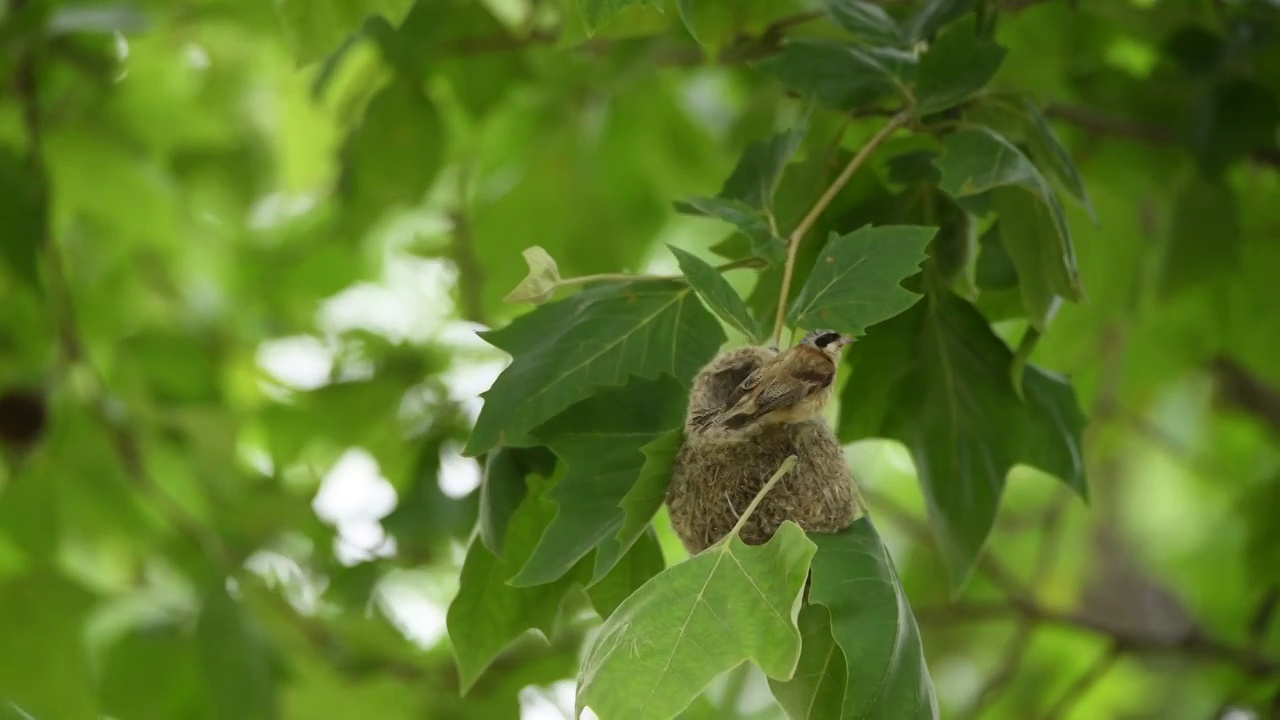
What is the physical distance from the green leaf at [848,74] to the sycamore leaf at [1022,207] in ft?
0.33

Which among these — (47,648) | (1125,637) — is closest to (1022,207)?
(1125,637)

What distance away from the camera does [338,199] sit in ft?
7.01

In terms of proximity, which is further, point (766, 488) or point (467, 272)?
point (467, 272)

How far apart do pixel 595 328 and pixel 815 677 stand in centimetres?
28

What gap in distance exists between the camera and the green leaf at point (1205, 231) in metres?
1.82

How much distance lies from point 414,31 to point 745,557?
1116 mm

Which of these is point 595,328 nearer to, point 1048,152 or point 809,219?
point 809,219

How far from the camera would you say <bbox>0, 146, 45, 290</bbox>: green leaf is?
6.27 feet

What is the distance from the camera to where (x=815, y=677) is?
0.92 meters

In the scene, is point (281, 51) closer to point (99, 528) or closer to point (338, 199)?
point (338, 199)

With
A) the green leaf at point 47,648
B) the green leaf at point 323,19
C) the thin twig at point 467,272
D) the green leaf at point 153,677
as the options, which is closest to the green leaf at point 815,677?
the green leaf at point 323,19

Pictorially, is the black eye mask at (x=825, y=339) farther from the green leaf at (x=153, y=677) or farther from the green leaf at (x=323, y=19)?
the green leaf at (x=153, y=677)

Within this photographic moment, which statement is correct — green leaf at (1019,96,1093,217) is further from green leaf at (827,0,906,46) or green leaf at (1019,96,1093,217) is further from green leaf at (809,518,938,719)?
green leaf at (809,518,938,719)

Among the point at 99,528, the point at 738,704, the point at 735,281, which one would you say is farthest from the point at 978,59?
the point at 99,528
